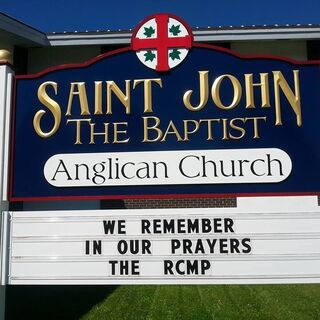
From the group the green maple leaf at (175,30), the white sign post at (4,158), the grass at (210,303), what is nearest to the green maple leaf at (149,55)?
the green maple leaf at (175,30)

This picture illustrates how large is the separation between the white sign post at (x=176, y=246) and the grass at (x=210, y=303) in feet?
9.93

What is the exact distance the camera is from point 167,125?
4.85 meters

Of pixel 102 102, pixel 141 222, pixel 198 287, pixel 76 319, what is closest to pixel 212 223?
pixel 141 222

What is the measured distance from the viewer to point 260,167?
186 inches

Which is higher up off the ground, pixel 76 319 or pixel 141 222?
pixel 141 222

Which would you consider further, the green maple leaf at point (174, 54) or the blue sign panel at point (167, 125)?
the green maple leaf at point (174, 54)

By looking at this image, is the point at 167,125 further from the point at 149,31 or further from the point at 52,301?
the point at 52,301

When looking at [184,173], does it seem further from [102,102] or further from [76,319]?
[76,319]

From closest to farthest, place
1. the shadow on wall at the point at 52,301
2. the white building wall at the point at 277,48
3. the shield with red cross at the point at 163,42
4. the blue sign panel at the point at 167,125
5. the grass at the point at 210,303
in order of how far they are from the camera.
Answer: the blue sign panel at the point at 167,125, the shield with red cross at the point at 163,42, the grass at the point at 210,303, the shadow on wall at the point at 52,301, the white building wall at the point at 277,48

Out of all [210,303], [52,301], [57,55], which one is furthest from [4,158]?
[57,55]

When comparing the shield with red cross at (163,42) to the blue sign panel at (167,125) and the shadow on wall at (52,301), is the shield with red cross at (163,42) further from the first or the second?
the shadow on wall at (52,301)

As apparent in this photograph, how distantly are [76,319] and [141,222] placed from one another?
3.46m

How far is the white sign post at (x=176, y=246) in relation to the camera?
4.62 meters

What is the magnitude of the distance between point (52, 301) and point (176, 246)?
16.1ft
